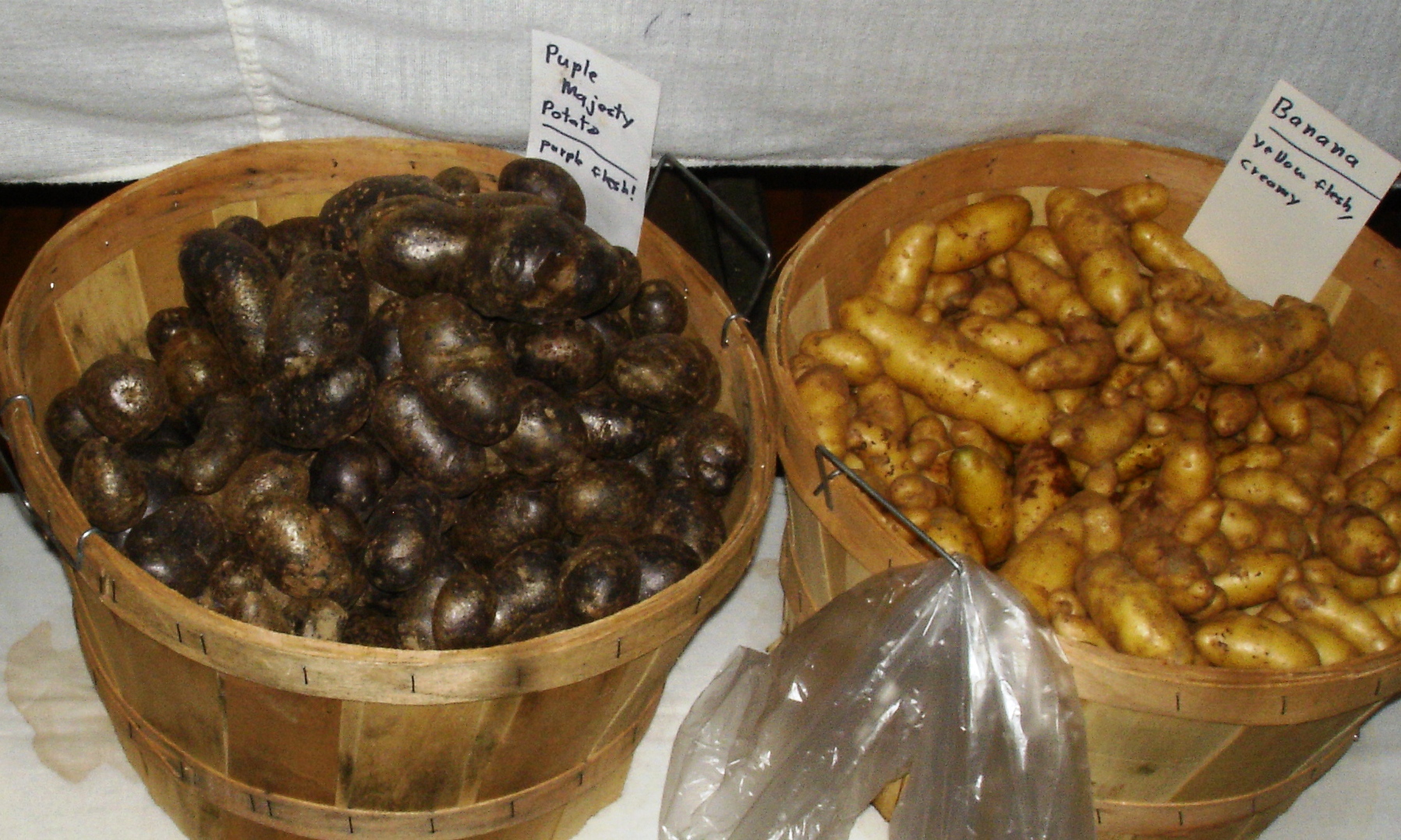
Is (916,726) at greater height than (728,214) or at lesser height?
lesser

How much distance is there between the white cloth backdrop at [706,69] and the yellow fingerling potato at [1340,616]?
0.66m

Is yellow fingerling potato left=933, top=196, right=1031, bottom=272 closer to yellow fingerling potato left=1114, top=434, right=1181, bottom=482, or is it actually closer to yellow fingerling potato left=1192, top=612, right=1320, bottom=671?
yellow fingerling potato left=1114, top=434, right=1181, bottom=482

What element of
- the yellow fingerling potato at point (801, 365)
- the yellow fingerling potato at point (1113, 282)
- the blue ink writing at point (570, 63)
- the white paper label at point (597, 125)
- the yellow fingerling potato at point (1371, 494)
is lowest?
the yellow fingerling potato at point (801, 365)

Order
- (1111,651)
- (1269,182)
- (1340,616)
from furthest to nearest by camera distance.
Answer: (1269,182) < (1340,616) < (1111,651)

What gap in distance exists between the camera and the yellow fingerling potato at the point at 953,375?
1.48 metres

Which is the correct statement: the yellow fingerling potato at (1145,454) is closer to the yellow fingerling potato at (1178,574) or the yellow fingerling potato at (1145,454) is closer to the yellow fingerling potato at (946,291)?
the yellow fingerling potato at (1178,574)

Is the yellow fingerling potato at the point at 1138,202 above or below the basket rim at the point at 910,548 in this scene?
above

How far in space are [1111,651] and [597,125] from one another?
802 millimetres

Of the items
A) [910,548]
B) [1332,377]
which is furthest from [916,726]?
[1332,377]

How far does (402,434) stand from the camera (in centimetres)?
118

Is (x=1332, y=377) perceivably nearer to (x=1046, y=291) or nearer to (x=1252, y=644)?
(x=1046, y=291)

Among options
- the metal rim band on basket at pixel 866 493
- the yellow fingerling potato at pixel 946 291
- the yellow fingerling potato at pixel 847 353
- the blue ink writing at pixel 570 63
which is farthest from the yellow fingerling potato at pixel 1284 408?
the blue ink writing at pixel 570 63

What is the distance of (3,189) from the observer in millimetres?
1793

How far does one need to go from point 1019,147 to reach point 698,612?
0.92m
